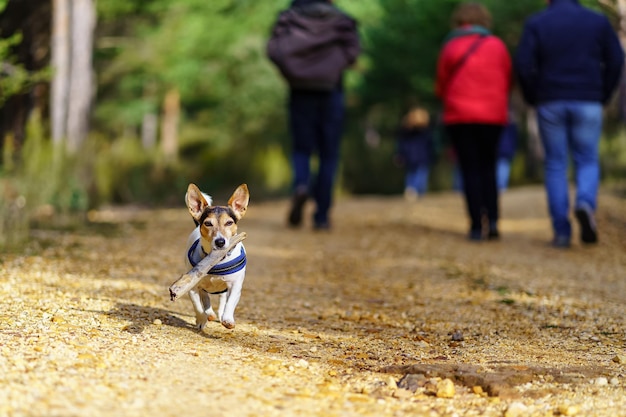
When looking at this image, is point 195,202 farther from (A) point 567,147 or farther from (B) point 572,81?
(A) point 567,147

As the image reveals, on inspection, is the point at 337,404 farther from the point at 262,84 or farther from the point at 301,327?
the point at 262,84

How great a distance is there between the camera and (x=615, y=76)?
346 inches

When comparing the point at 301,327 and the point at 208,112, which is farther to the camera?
the point at 208,112

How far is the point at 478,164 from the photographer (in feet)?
31.4

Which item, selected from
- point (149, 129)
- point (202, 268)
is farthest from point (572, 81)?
point (149, 129)

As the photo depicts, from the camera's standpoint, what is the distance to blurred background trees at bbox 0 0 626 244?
10.4 metres

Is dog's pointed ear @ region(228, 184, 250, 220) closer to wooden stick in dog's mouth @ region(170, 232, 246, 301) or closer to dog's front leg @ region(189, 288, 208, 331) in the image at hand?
wooden stick in dog's mouth @ region(170, 232, 246, 301)

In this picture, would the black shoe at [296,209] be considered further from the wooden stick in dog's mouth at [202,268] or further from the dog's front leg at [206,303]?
the wooden stick in dog's mouth at [202,268]

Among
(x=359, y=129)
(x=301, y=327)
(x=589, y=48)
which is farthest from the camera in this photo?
(x=359, y=129)

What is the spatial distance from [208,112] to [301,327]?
21515 mm

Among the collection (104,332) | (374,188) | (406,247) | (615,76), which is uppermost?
(615,76)

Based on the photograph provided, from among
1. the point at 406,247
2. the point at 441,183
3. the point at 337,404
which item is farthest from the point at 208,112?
the point at 337,404

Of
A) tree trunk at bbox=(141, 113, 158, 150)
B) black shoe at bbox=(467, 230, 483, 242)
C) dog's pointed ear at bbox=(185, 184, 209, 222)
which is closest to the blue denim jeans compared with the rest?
black shoe at bbox=(467, 230, 483, 242)

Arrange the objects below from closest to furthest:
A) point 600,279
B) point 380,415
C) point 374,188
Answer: point 380,415
point 600,279
point 374,188
